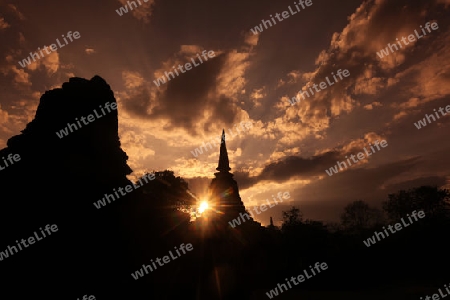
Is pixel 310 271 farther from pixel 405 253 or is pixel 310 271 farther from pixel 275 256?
pixel 405 253

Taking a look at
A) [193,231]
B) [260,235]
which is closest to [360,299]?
[260,235]

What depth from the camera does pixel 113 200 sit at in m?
10.9

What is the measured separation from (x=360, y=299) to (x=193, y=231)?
1869 centimetres

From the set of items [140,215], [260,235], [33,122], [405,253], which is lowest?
[405,253]
